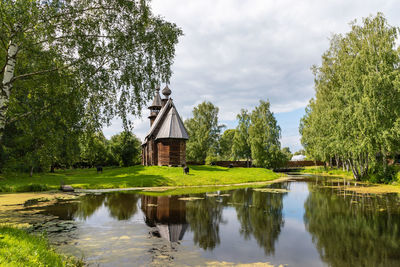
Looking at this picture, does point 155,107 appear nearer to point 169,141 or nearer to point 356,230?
point 169,141

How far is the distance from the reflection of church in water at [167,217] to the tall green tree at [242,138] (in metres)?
44.3

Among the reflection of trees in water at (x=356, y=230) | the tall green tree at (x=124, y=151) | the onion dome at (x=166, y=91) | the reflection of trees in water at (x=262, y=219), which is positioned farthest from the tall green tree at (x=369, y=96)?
the tall green tree at (x=124, y=151)

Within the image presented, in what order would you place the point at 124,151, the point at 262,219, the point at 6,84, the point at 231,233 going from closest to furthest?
the point at 231,233 → the point at 6,84 → the point at 262,219 → the point at 124,151

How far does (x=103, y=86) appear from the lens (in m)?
12.2

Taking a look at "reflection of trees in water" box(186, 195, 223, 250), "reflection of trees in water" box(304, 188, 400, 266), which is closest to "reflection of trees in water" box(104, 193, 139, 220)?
"reflection of trees in water" box(186, 195, 223, 250)

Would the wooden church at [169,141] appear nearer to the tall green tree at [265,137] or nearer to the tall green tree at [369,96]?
the tall green tree at [265,137]

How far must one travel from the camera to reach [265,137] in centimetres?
5203

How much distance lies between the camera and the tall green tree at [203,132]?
62.6 m

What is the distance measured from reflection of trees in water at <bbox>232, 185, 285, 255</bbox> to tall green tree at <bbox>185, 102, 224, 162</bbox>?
148 ft

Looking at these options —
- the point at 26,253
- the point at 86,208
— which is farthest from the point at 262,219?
the point at 86,208

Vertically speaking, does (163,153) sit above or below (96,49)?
below

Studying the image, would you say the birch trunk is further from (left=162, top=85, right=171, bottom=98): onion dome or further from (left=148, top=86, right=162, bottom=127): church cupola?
(left=148, top=86, right=162, bottom=127): church cupola

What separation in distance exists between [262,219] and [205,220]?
2792mm

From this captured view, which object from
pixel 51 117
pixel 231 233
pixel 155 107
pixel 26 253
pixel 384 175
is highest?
pixel 155 107
